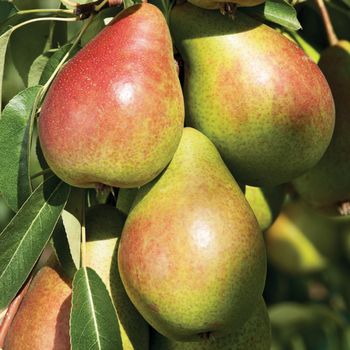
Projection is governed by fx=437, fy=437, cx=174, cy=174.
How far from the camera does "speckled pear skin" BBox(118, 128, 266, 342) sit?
2.85 ft

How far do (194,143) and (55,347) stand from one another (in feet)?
1.84

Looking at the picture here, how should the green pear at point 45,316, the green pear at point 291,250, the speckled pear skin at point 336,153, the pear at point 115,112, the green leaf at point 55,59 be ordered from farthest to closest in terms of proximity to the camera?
the green pear at point 291,250, the speckled pear skin at point 336,153, the green leaf at point 55,59, the green pear at point 45,316, the pear at point 115,112

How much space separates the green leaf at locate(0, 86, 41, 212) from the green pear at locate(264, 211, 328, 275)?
136cm

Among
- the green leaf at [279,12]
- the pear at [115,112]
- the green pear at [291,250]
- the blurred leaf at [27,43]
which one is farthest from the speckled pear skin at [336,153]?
the blurred leaf at [27,43]

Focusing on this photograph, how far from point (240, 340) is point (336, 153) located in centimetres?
69

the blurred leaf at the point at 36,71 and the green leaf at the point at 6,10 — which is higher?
the green leaf at the point at 6,10

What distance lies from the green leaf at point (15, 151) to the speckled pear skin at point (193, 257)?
27cm

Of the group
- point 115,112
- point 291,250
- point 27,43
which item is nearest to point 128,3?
point 115,112

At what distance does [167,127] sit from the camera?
906 millimetres

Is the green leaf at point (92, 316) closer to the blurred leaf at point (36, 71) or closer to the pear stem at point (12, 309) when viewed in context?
the pear stem at point (12, 309)

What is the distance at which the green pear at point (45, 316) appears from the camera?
98cm

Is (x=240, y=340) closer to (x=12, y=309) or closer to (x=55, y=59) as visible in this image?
(x=12, y=309)

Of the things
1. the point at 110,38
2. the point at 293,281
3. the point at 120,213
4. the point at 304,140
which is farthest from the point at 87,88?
the point at 293,281

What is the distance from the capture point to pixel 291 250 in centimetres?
202
